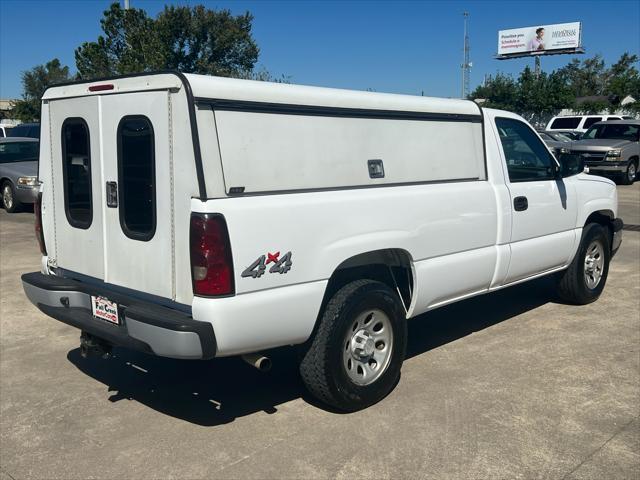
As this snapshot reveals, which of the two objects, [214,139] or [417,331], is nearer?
[214,139]

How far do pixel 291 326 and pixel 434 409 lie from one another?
1.23 metres

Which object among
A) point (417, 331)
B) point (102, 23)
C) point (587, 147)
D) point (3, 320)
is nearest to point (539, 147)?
point (417, 331)

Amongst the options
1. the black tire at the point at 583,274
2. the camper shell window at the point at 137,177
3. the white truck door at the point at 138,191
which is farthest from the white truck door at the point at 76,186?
the black tire at the point at 583,274

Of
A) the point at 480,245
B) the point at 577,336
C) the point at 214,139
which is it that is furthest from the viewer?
the point at 577,336

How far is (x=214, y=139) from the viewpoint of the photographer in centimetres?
361

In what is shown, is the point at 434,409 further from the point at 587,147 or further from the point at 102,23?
the point at 102,23

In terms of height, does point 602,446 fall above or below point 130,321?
below

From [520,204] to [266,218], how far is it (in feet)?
8.91

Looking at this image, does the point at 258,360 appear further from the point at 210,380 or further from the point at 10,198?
the point at 10,198

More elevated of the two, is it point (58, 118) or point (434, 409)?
point (58, 118)

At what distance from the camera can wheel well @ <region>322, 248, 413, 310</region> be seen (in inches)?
171

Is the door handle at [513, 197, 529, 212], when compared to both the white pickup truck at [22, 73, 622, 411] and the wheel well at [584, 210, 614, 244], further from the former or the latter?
the wheel well at [584, 210, 614, 244]

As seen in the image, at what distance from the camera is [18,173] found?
1420 centimetres

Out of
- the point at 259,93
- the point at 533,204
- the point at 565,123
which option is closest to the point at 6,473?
the point at 259,93
